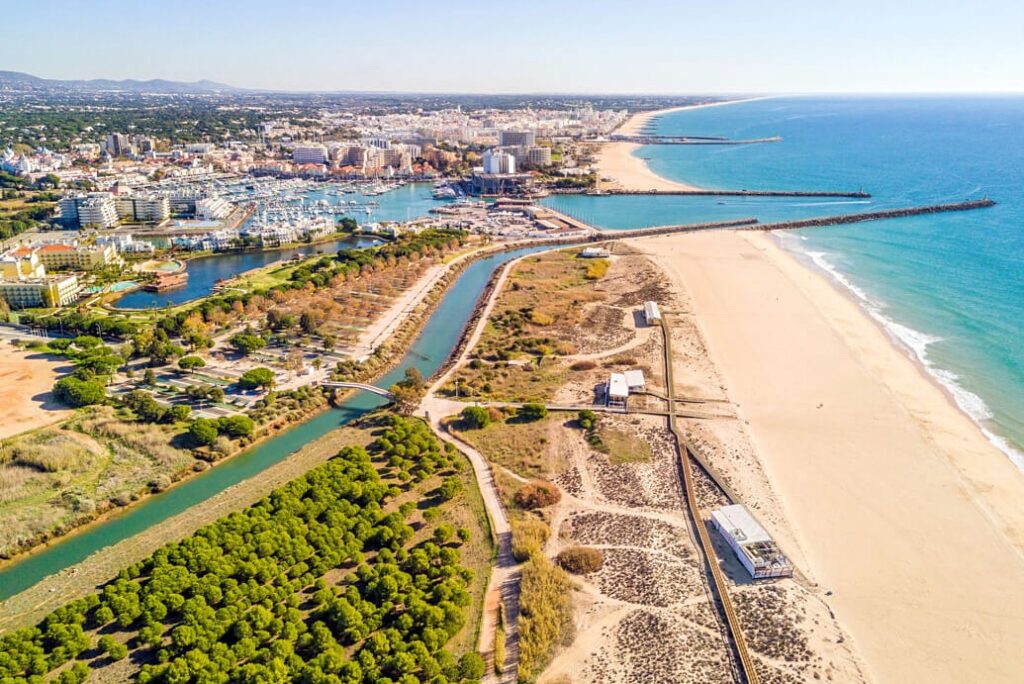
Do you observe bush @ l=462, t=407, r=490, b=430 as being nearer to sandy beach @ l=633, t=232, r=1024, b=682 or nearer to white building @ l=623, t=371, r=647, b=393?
white building @ l=623, t=371, r=647, b=393

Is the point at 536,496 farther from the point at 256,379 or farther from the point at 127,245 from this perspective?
the point at 127,245

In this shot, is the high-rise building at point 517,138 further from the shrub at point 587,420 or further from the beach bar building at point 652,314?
the shrub at point 587,420

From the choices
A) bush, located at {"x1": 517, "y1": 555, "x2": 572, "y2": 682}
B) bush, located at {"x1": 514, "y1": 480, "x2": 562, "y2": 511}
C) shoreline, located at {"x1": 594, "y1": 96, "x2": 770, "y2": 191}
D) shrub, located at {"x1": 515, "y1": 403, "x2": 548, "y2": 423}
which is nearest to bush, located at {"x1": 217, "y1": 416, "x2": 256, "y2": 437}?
shrub, located at {"x1": 515, "y1": 403, "x2": 548, "y2": 423}

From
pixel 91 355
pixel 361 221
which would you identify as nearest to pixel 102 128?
pixel 361 221

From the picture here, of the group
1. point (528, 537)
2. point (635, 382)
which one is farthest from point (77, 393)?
point (635, 382)

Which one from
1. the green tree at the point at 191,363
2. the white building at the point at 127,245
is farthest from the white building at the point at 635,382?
the white building at the point at 127,245

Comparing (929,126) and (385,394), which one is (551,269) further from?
(929,126)
